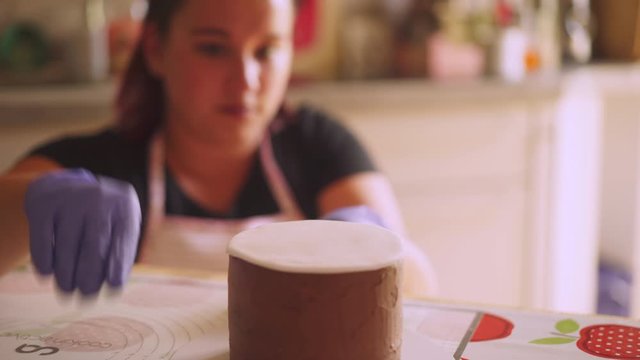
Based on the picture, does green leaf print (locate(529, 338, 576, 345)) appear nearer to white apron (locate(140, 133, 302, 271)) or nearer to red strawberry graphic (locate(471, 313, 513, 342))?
red strawberry graphic (locate(471, 313, 513, 342))

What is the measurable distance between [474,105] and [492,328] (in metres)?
1.40

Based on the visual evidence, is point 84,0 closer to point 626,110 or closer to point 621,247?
point 626,110

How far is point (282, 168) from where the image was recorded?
131 cm

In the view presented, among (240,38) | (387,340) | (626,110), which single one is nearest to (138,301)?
(387,340)

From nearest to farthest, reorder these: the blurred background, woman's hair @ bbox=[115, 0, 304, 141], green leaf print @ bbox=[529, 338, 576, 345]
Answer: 1. green leaf print @ bbox=[529, 338, 576, 345]
2. woman's hair @ bbox=[115, 0, 304, 141]
3. the blurred background

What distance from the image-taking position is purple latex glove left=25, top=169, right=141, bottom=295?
678 mm

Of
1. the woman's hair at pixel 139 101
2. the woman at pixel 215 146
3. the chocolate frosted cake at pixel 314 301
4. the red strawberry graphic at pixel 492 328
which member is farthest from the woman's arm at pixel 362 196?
the chocolate frosted cake at pixel 314 301

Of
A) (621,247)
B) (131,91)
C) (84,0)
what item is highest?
(84,0)

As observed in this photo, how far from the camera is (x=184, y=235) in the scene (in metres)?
1.20

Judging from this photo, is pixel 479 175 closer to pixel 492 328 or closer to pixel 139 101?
pixel 139 101

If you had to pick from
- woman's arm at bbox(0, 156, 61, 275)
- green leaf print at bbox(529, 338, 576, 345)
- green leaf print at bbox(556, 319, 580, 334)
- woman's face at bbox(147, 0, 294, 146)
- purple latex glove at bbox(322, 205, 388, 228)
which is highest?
woman's face at bbox(147, 0, 294, 146)

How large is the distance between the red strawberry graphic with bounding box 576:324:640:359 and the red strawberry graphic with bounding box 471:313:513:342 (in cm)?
6

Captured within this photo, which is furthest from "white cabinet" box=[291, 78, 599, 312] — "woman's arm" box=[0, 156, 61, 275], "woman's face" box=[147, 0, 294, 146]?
"woman's arm" box=[0, 156, 61, 275]

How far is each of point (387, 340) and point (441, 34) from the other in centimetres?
167
